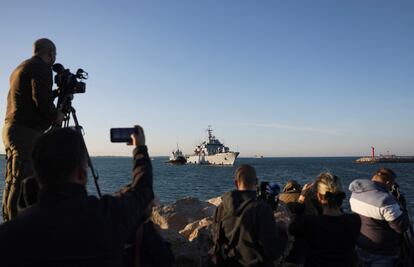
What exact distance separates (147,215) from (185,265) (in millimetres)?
2337

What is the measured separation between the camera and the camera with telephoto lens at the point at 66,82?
367 cm

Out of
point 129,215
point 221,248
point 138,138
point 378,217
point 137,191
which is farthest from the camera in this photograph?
point 378,217

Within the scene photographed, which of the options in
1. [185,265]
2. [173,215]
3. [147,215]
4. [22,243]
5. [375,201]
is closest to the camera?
[22,243]

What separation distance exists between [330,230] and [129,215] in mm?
2188

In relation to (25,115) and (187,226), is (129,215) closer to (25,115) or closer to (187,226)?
(25,115)

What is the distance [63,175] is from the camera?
5.65 feet

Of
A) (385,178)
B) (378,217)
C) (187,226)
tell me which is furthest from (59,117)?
(187,226)

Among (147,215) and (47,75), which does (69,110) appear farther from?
(147,215)

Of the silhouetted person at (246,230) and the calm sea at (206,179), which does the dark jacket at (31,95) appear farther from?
the calm sea at (206,179)

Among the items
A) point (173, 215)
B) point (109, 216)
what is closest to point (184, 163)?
point (173, 215)

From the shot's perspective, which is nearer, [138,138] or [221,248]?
[138,138]

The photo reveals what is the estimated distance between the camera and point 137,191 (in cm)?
198

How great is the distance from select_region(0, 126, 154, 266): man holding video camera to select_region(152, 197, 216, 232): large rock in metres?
7.40

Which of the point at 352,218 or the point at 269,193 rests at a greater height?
the point at 269,193
